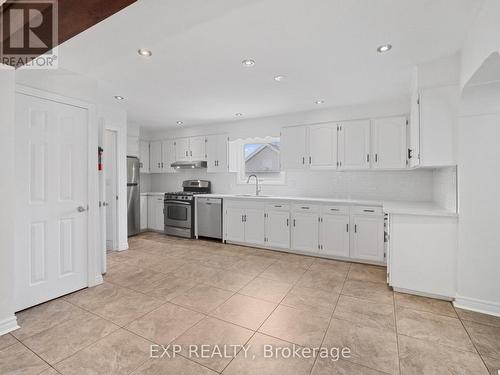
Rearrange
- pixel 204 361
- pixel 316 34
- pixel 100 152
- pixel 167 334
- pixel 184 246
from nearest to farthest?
pixel 204 361 → pixel 167 334 → pixel 316 34 → pixel 100 152 → pixel 184 246

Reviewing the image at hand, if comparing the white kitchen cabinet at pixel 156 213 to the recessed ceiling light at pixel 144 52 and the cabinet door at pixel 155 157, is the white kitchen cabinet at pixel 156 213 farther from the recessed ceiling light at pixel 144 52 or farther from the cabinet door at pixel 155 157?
the recessed ceiling light at pixel 144 52

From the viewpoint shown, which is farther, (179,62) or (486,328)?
(179,62)

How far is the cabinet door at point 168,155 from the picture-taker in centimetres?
592

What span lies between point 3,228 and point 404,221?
12.4ft

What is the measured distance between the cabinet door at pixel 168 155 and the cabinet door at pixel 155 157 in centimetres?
15

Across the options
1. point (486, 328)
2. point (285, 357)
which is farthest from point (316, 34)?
point (486, 328)

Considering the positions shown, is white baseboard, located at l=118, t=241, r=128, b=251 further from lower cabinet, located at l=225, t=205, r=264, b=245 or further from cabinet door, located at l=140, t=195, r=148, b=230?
lower cabinet, located at l=225, t=205, r=264, b=245

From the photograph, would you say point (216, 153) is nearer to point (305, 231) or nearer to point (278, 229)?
point (278, 229)

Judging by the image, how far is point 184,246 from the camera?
14.8 feet

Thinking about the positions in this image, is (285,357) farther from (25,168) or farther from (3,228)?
(25,168)

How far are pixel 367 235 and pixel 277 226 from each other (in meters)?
1.42

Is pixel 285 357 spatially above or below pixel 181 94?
below

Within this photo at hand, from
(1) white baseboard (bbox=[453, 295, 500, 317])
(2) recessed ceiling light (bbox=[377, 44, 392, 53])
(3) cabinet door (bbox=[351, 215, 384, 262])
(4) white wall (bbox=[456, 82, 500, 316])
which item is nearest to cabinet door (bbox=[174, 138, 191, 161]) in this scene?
(3) cabinet door (bbox=[351, 215, 384, 262])

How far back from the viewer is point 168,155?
19.6ft
